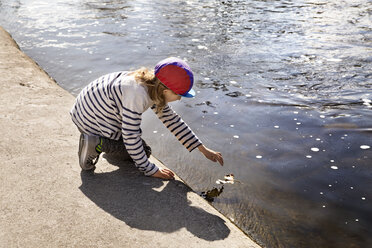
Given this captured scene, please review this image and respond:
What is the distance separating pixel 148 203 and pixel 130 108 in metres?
0.76

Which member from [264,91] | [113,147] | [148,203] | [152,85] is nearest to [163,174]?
[148,203]

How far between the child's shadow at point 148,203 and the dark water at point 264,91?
1.25 ft

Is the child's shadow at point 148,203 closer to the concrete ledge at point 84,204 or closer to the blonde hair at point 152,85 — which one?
the concrete ledge at point 84,204

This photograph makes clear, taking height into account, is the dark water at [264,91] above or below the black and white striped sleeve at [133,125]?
below

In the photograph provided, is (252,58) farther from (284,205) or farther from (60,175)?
(60,175)

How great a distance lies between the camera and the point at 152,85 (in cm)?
274

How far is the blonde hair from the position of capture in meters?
2.73

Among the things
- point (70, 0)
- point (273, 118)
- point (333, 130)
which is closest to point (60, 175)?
point (273, 118)

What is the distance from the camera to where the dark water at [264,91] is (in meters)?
3.13

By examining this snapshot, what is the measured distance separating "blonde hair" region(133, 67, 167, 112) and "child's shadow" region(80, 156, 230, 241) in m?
0.74

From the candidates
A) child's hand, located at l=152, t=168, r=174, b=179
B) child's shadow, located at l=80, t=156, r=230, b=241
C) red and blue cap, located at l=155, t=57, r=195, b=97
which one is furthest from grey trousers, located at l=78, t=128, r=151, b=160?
red and blue cap, located at l=155, t=57, r=195, b=97

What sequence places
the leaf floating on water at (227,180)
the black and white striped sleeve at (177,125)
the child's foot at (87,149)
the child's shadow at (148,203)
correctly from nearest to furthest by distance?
1. the child's shadow at (148,203)
2. the child's foot at (87,149)
3. the black and white striped sleeve at (177,125)
4. the leaf floating on water at (227,180)

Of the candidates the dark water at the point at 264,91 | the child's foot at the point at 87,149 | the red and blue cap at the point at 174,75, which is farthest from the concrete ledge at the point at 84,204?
the red and blue cap at the point at 174,75

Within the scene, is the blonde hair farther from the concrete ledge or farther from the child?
the concrete ledge
